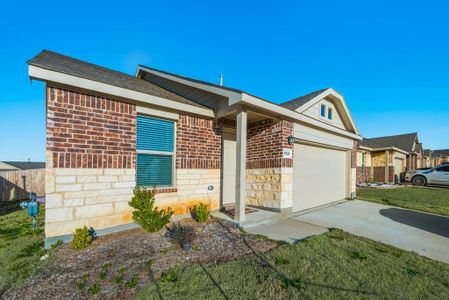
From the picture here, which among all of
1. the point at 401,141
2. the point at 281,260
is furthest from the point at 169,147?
the point at 401,141

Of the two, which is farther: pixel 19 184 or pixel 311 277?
pixel 19 184

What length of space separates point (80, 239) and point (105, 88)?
2.97 m

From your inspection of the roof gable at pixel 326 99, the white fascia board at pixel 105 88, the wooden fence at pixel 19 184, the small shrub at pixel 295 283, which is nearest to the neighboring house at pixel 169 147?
the white fascia board at pixel 105 88

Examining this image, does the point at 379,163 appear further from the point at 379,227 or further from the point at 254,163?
the point at 254,163

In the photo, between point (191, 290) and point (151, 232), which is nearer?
point (191, 290)

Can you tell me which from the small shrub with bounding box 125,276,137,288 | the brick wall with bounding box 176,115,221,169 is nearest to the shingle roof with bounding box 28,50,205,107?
the brick wall with bounding box 176,115,221,169

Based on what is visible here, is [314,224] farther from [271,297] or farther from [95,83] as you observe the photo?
[95,83]

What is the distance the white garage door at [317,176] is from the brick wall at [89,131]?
4.91 m

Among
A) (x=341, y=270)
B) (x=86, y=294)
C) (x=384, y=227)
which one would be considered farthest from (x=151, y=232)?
(x=384, y=227)

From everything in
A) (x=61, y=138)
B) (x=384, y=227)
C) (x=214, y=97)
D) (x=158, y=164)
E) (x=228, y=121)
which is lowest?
(x=384, y=227)

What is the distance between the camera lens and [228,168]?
23.8ft

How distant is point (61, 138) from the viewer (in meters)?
4.26

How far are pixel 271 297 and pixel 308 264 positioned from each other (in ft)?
3.52

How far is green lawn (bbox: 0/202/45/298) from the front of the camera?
128 inches
